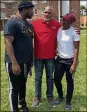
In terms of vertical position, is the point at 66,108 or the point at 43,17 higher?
the point at 43,17

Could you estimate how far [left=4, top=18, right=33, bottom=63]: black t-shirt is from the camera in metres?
5.37

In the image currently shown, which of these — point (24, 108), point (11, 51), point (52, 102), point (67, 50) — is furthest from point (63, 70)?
point (11, 51)

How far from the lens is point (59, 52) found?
627cm

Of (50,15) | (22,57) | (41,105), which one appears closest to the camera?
(22,57)

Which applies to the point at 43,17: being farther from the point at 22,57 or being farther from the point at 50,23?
the point at 22,57

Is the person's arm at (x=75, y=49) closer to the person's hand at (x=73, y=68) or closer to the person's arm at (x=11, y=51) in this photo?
the person's hand at (x=73, y=68)

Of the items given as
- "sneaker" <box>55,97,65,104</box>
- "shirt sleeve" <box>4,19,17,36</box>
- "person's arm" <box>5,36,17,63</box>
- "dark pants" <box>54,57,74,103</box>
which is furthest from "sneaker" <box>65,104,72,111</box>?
"shirt sleeve" <box>4,19,17,36</box>

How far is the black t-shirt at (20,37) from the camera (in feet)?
17.6

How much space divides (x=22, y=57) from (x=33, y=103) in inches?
56.6

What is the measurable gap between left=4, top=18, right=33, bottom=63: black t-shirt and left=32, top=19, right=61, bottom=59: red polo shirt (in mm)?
431

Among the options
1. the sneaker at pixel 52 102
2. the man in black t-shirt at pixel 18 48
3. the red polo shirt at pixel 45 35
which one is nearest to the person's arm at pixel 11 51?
the man in black t-shirt at pixel 18 48

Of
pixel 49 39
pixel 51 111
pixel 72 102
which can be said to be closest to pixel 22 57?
pixel 49 39

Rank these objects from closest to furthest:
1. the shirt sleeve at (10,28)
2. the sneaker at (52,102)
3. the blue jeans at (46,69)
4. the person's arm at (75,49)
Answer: the shirt sleeve at (10,28) → the person's arm at (75,49) → the blue jeans at (46,69) → the sneaker at (52,102)

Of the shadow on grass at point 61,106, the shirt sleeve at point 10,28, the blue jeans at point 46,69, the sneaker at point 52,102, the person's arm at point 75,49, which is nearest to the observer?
the shirt sleeve at point 10,28
